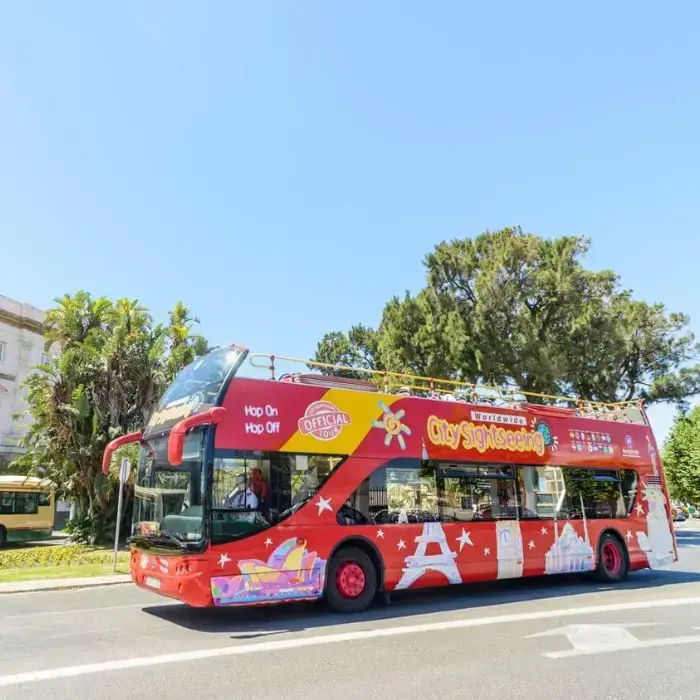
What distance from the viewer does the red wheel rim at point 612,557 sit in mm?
13359

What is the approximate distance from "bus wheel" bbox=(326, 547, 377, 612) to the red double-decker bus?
0.07 feet

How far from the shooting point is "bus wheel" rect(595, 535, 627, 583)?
43.1 ft

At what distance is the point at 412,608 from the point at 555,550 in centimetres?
412

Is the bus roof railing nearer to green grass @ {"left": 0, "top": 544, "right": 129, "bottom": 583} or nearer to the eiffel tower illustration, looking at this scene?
the eiffel tower illustration

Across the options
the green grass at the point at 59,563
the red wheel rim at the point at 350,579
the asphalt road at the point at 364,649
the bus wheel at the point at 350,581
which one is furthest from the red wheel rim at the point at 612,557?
the green grass at the point at 59,563

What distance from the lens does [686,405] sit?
3322 centimetres

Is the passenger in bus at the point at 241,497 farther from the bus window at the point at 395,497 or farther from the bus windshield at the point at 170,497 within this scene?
the bus window at the point at 395,497

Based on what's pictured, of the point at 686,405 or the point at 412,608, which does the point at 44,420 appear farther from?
the point at 686,405

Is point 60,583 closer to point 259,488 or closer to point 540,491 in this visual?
point 259,488

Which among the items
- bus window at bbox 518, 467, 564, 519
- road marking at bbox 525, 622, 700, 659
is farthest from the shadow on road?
road marking at bbox 525, 622, 700, 659

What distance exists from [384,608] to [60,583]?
8261 millimetres

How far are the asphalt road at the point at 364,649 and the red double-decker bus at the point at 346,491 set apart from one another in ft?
2.14

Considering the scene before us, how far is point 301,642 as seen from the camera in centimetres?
712

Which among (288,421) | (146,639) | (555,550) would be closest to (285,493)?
(288,421)
